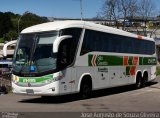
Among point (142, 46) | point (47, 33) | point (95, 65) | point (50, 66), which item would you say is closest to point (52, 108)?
point (50, 66)

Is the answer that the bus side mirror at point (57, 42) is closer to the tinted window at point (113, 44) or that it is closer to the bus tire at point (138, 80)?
the tinted window at point (113, 44)

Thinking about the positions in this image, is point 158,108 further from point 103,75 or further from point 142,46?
point 142,46

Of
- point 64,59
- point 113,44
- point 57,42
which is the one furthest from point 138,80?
point 57,42

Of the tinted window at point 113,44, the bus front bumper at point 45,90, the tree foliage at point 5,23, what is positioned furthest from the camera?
the tree foliage at point 5,23

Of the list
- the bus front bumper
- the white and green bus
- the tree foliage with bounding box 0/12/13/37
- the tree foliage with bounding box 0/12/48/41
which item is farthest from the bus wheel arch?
the tree foliage with bounding box 0/12/13/37

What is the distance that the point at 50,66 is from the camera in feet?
55.6

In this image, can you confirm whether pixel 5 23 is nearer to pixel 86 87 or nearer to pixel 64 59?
pixel 86 87

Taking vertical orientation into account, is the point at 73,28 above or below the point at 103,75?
above

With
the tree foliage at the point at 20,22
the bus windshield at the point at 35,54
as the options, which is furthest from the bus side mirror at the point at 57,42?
the tree foliage at the point at 20,22

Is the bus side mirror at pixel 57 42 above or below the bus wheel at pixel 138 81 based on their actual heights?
above

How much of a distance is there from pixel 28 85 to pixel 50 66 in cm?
115

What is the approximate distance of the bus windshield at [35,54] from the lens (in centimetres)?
1700

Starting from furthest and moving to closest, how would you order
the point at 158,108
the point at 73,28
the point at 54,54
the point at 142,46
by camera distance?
the point at 142,46, the point at 73,28, the point at 54,54, the point at 158,108

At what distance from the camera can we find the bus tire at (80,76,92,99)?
1881 centimetres
